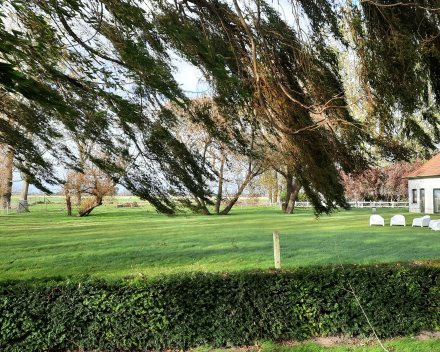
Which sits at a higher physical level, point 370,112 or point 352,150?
point 370,112

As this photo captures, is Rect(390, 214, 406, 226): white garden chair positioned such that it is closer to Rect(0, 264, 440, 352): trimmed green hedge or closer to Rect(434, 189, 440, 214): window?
Rect(434, 189, 440, 214): window

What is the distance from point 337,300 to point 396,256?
5.43m

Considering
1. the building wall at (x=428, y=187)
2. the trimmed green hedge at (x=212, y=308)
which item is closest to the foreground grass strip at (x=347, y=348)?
the trimmed green hedge at (x=212, y=308)

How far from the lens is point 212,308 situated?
3939 mm

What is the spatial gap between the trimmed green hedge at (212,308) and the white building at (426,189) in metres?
17.4

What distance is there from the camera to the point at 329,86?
363 cm

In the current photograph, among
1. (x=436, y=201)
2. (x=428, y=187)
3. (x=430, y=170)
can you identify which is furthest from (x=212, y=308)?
(x=430, y=170)

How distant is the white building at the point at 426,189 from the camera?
63.0ft

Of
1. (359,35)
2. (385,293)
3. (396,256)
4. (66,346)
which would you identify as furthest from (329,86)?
(396,256)

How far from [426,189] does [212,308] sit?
1974 centimetres

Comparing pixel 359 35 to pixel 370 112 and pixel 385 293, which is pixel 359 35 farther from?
pixel 385 293

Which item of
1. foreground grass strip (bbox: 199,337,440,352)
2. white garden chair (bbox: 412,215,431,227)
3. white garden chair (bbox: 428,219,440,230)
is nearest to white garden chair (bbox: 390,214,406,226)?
white garden chair (bbox: 412,215,431,227)

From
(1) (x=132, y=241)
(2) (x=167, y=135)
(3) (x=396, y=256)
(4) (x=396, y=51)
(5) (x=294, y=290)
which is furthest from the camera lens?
(1) (x=132, y=241)

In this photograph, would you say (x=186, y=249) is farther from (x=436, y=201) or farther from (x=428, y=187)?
(x=428, y=187)
